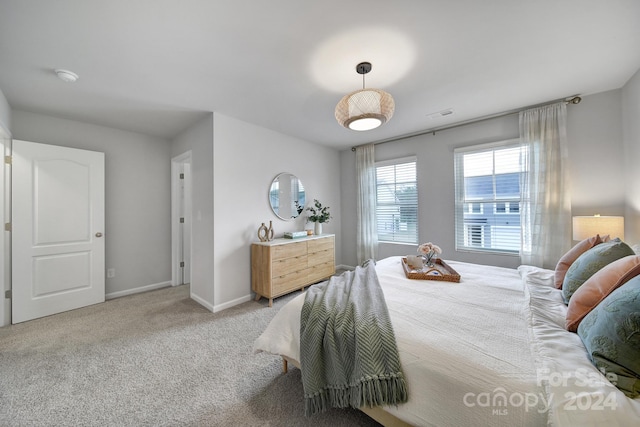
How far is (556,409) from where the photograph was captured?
76 centimetres

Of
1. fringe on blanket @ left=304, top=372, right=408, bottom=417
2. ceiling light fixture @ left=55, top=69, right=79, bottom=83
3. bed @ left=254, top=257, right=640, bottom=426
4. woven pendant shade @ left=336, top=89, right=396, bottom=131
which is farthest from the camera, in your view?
ceiling light fixture @ left=55, top=69, right=79, bottom=83

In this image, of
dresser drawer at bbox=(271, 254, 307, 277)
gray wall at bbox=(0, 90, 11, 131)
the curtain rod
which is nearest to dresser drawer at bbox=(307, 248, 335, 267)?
dresser drawer at bbox=(271, 254, 307, 277)

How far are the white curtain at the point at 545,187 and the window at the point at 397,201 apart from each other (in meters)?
1.43

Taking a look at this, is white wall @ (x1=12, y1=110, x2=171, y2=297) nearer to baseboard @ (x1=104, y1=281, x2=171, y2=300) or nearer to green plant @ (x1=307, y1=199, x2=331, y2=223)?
baseboard @ (x1=104, y1=281, x2=171, y2=300)

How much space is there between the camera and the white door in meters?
2.61

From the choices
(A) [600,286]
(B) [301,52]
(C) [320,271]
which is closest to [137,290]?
(C) [320,271]

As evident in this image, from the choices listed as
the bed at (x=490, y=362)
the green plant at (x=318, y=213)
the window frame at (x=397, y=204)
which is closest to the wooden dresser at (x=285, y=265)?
the green plant at (x=318, y=213)

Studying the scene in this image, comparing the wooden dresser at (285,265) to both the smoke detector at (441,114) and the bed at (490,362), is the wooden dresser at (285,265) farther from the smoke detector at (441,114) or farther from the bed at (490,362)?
the smoke detector at (441,114)

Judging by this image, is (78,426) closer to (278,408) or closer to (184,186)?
(278,408)

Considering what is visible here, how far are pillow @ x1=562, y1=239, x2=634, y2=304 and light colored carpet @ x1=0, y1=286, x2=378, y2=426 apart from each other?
4.91ft

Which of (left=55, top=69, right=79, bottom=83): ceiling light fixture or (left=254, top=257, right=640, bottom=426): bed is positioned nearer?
(left=254, top=257, right=640, bottom=426): bed

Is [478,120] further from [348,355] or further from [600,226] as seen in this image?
[348,355]

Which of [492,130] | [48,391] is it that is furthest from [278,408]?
[492,130]

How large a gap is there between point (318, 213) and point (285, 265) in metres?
1.44
